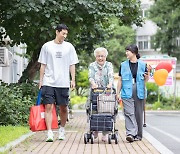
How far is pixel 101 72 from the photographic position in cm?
1177

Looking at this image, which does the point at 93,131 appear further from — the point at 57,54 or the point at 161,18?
the point at 161,18

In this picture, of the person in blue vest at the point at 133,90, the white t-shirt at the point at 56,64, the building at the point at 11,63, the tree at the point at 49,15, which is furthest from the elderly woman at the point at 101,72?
the building at the point at 11,63

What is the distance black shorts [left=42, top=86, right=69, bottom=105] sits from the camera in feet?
37.6

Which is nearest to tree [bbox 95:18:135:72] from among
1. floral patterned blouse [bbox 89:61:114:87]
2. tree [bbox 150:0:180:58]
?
tree [bbox 150:0:180:58]

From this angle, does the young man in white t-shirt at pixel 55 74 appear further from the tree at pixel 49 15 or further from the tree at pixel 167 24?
the tree at pixel 167 24

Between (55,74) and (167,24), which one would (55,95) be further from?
(167,24)

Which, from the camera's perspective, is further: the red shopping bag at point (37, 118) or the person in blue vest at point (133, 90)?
the person in blue vest at point (133, 90)

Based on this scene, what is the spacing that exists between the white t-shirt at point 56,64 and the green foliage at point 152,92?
30.5 metres

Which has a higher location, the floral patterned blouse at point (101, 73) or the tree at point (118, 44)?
the tree at point (118, 44)

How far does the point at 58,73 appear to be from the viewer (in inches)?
453

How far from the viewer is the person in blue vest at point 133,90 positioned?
11969mm

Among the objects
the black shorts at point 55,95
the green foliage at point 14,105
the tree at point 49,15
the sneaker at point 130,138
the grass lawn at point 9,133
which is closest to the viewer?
the grass lawn at point 9,133

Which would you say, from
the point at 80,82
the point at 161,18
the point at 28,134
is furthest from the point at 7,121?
the point at 161,18

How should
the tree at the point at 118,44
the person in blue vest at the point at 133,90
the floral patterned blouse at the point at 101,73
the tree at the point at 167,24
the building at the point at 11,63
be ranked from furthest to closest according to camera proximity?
the tree at the point at 118,44, the tree at the point at 167,24, the building at the point at 11,63, the person in blue vest at the point at 133,90, the floral patterned blouse at the point at 101,73
